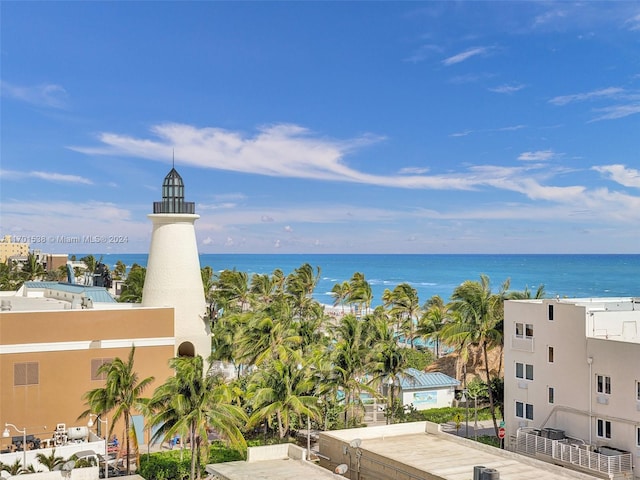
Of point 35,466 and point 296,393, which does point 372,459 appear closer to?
point 296,393

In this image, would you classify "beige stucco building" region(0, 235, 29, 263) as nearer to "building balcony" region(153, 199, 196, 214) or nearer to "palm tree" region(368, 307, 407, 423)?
"building balcony" region(153, 199, 196, 214)

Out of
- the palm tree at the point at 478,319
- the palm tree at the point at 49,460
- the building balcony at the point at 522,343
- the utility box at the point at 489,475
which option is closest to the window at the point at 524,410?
the building balcony at the point at 522,343

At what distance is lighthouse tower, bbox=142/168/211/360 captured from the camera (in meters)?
40.1

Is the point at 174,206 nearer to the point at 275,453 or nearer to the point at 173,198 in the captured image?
the point at 173,198

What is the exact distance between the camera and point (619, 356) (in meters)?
28.4

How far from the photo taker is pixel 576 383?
3053 centimetres

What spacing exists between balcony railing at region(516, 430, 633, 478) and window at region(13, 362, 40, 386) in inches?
922

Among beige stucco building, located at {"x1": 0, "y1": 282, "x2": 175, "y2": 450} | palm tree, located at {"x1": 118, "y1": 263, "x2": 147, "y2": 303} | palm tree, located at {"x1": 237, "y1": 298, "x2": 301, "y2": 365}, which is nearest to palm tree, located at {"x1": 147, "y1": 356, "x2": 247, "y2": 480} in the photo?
beige stucco building, located at {"x1": 0, "y1": 282, "x2": 175, "y2": 450}

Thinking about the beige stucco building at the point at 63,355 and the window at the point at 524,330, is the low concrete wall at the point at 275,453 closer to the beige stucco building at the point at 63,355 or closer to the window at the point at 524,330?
the beige stucco building at the point at 63,355

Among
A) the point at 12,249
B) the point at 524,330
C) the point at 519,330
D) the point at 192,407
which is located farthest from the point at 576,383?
the point at 12,249

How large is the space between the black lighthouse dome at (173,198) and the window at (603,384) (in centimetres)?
2435

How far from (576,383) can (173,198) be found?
2450 centimetres

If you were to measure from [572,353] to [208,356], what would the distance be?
20974 millimetres

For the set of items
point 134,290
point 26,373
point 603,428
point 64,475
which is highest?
point 134,290
